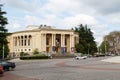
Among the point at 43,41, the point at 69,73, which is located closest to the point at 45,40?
the point at 43,41

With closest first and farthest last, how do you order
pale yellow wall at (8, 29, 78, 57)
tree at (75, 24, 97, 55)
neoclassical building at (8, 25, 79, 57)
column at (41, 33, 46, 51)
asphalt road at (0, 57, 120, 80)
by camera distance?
asphalt road at (0, 57, 120, 80)
column at (41, 33, 46, 51)
pale yellow wall at (8, 29, 78, 57)
neoclassical building at (8, 25, 79, 57)
tree at (75, 24, 97, 55)

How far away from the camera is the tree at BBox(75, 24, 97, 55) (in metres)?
157

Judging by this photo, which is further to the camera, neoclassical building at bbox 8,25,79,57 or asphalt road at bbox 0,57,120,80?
neoclassical building at bbox 8,25,79,57

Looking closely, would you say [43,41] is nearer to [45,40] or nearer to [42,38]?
[45,40]

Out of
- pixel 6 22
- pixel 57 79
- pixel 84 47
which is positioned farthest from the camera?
pixel 84 47

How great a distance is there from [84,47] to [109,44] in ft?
139

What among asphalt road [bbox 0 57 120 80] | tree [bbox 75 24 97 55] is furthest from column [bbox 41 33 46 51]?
asphalt road [bbox 0 57 120 80]

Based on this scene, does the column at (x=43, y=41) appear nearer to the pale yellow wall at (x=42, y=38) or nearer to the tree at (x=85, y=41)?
the pale yellow wall at (x=42, y=38)

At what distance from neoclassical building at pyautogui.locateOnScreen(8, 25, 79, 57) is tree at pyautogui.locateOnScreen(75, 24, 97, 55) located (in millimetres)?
4626

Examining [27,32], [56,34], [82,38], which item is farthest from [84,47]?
[27,32]

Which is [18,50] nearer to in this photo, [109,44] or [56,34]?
[56,34]

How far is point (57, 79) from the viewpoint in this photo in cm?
2623

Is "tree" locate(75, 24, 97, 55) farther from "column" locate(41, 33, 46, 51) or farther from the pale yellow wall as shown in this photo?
"column" locate(41, 33, 46, 51)

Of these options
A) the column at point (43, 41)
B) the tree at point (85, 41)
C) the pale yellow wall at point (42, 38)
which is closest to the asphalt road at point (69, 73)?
the column at point (43, 41)
